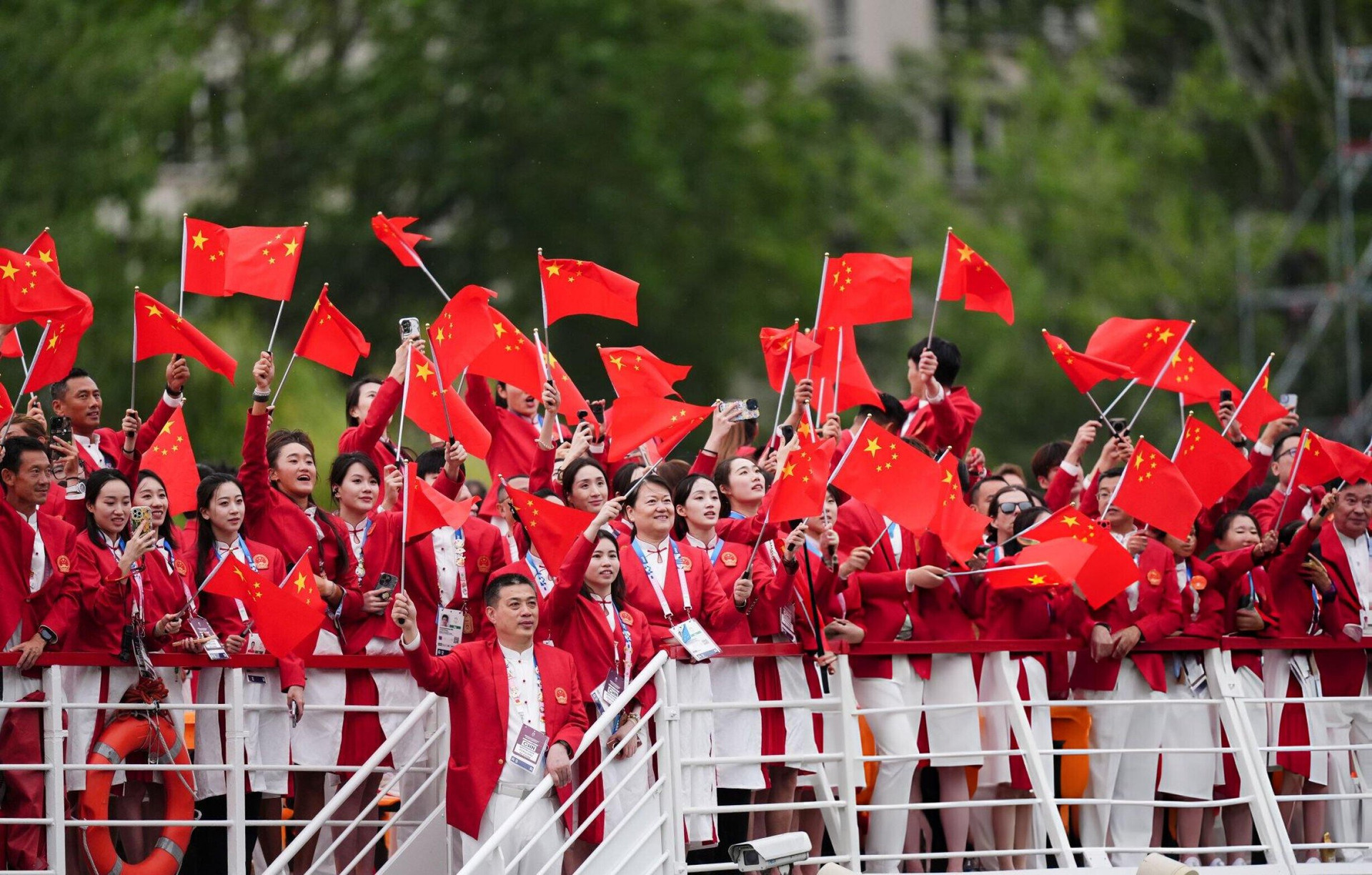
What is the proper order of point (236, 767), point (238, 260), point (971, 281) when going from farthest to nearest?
point (971, 281) → point (238, 260) → point (236, 767)

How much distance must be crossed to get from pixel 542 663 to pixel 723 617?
40.6 inches

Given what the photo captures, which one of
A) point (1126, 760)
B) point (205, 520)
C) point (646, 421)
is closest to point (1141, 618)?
point (1126, 760)

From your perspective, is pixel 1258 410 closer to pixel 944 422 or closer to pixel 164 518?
pixel 944 422

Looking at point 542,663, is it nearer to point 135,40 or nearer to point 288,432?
point 288,432

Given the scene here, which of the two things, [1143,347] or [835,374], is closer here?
[835,374]

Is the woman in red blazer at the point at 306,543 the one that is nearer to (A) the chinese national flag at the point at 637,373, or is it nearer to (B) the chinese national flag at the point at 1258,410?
(A) the chinese national flag at the point at 637,373

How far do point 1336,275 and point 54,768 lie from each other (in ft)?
83.2

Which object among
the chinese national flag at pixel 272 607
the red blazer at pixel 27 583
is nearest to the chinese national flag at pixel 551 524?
the chinese national flag at pixel 272 607

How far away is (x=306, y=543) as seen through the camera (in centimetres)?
956

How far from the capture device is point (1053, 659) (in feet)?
33.4

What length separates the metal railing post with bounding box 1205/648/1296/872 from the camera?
9.52 metres

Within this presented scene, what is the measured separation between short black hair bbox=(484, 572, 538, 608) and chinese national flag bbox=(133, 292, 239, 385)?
232 cm

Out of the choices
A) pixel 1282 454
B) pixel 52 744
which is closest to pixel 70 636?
pixel 52 744

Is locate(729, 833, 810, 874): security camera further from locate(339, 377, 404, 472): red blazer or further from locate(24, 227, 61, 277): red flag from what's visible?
locate(24, 227, 61, 277): red flag
